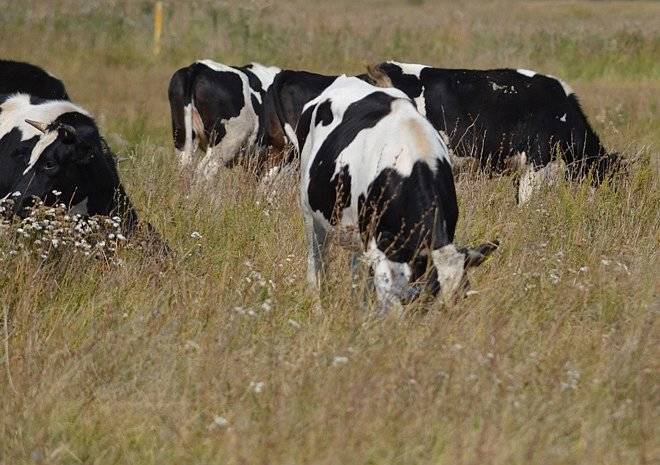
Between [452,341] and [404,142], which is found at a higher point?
[404,142]

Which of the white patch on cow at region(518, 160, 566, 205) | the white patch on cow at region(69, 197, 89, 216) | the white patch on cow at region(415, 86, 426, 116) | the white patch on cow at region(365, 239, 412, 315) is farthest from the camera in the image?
the white patch on cow at region(415, 86, 426, 116)

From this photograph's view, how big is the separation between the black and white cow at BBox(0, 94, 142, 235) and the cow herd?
1 cm

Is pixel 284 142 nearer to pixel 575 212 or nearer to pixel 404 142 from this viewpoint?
pixel 575 212

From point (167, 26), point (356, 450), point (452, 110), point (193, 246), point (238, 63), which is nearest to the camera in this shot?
point (356, 450)

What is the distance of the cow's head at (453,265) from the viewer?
19.6 feet

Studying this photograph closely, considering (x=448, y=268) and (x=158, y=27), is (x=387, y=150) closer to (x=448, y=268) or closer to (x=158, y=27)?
(x=448, y=268)

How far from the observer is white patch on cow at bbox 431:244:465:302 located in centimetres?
596

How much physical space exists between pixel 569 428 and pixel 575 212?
4.07 metres

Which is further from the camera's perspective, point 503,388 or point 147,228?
point 147,228

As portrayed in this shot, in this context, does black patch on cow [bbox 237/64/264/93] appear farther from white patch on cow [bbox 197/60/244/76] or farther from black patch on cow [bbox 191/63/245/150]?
black patch on cow [bbox 191/63/245/150]

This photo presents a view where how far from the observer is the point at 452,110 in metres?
11.8

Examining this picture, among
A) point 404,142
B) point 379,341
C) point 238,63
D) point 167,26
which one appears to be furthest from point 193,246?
point 167,26

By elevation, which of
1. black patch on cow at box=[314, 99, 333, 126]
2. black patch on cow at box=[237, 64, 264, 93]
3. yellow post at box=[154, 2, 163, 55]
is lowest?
yellow post at box=[154, 2, 163, 55]

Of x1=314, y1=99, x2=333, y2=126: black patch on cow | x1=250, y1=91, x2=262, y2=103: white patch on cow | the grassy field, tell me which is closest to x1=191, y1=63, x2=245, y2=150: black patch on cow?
x1=250, y1=91, x2=262, y2=103: white patch on cow
